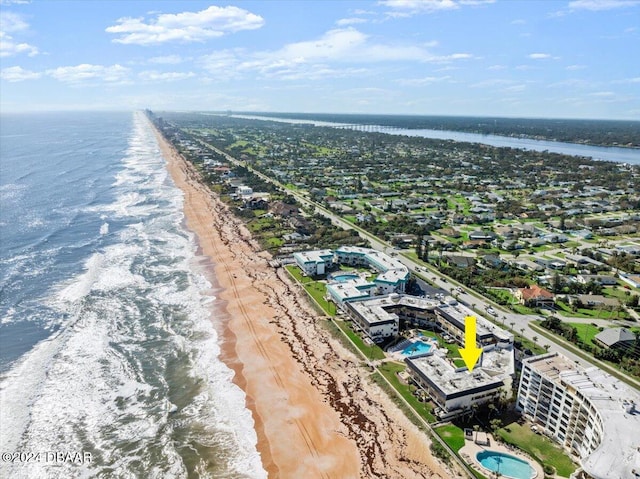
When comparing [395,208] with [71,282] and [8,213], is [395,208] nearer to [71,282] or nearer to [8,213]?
[71,282]

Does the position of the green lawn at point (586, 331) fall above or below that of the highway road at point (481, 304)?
below

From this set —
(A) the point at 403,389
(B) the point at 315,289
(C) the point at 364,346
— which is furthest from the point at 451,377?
(B) the point at 315,289

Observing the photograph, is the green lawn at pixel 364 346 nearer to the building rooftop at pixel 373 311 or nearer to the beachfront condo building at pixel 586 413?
the building rooftop at pixel 373 311

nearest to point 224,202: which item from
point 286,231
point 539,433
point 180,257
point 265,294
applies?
point 286,231

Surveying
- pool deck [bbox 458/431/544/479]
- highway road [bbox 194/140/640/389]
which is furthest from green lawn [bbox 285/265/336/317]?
pool deck [bbox 458/431/544/479]

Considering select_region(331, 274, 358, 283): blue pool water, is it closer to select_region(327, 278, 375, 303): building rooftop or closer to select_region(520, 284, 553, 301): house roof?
select_region(327, 278, 375, 303): building rooftop

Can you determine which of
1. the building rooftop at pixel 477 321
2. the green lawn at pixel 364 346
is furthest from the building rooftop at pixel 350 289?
the building rooftop at pixel 477 321

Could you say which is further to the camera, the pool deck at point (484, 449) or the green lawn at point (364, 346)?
the green lawn at point (364, 346)

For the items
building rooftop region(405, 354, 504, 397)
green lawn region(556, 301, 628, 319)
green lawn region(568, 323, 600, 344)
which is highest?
building rooftop region(405, 354, 504, 397)
